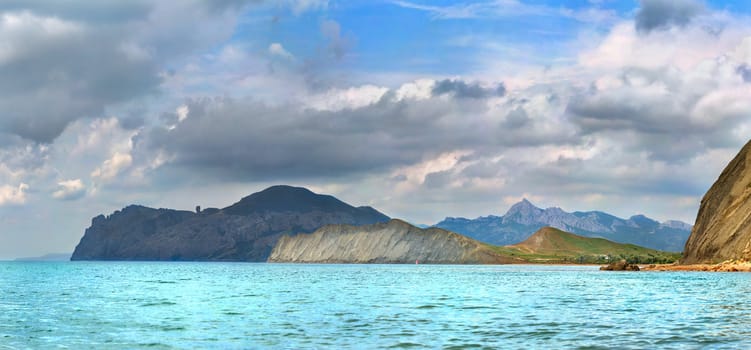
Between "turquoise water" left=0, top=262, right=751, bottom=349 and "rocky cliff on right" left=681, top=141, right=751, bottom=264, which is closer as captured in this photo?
"turquoise water" left=0, top=262, right=751, bottom=349

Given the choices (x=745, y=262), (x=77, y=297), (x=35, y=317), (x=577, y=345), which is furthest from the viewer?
(x=745, y=262)

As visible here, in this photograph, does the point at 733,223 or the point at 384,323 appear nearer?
the point at 384,323

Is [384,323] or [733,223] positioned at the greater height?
[733,223]

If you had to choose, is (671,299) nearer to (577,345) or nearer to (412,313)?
(412,313)

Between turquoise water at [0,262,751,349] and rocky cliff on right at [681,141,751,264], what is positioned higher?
rocky cliff on right at [681,141,751,264]

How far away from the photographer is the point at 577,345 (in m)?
36.6

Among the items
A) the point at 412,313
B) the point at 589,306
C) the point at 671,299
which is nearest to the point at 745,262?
the point at 671,299

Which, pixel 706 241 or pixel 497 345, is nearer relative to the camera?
pixel 497 345

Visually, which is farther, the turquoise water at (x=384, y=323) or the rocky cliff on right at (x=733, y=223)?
the rocky cliff on right at (x=733, y=223)

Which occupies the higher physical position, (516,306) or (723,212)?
(723,212)

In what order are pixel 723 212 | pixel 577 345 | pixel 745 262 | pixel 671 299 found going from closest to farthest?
1. pixel 577 345
2. pixel 671 299
3. pixel 745 262
4. pixel 723 212

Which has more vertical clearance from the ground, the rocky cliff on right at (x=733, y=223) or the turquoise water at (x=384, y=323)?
the rocky cliff on right at (x=733, y=223)

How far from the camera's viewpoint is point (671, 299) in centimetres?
7162

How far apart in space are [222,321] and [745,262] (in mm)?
154467
